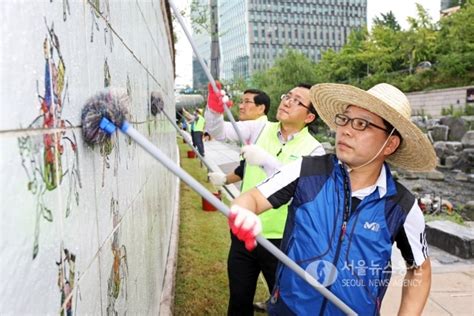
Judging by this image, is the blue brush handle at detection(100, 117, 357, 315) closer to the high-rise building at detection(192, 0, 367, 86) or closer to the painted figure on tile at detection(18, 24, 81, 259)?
the painted figure on tile at detection(18, 24, 81, 259)

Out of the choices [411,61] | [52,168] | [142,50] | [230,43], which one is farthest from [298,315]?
[230,43]

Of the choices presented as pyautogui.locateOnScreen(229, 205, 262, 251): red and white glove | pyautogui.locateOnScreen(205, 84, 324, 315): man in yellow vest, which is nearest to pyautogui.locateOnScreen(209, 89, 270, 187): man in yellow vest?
pyautogui.locateOnScreen(205, 84, 324, 315): man in yellow vest

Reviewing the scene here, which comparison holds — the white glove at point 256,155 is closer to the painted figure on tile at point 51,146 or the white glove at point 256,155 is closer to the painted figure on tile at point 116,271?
the painted figure on tile at point 116,271

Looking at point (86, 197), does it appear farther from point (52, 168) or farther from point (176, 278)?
point (176, 278)

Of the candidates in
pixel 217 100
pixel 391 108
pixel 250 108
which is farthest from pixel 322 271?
pixel 250 108

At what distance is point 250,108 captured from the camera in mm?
3936

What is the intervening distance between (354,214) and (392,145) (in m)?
0.41

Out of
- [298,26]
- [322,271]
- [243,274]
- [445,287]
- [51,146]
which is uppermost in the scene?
[298,26]

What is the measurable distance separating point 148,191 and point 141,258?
0.59 metres

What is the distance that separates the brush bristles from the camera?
118cm

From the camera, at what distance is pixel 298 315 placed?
1.88 metres

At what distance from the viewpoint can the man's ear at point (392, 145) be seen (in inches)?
79.4

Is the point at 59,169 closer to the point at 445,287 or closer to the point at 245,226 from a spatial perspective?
the point at 245,226

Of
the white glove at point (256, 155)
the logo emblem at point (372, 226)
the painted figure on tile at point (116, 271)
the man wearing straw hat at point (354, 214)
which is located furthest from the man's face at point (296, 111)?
the painted figure on tile at point (116, 271)
